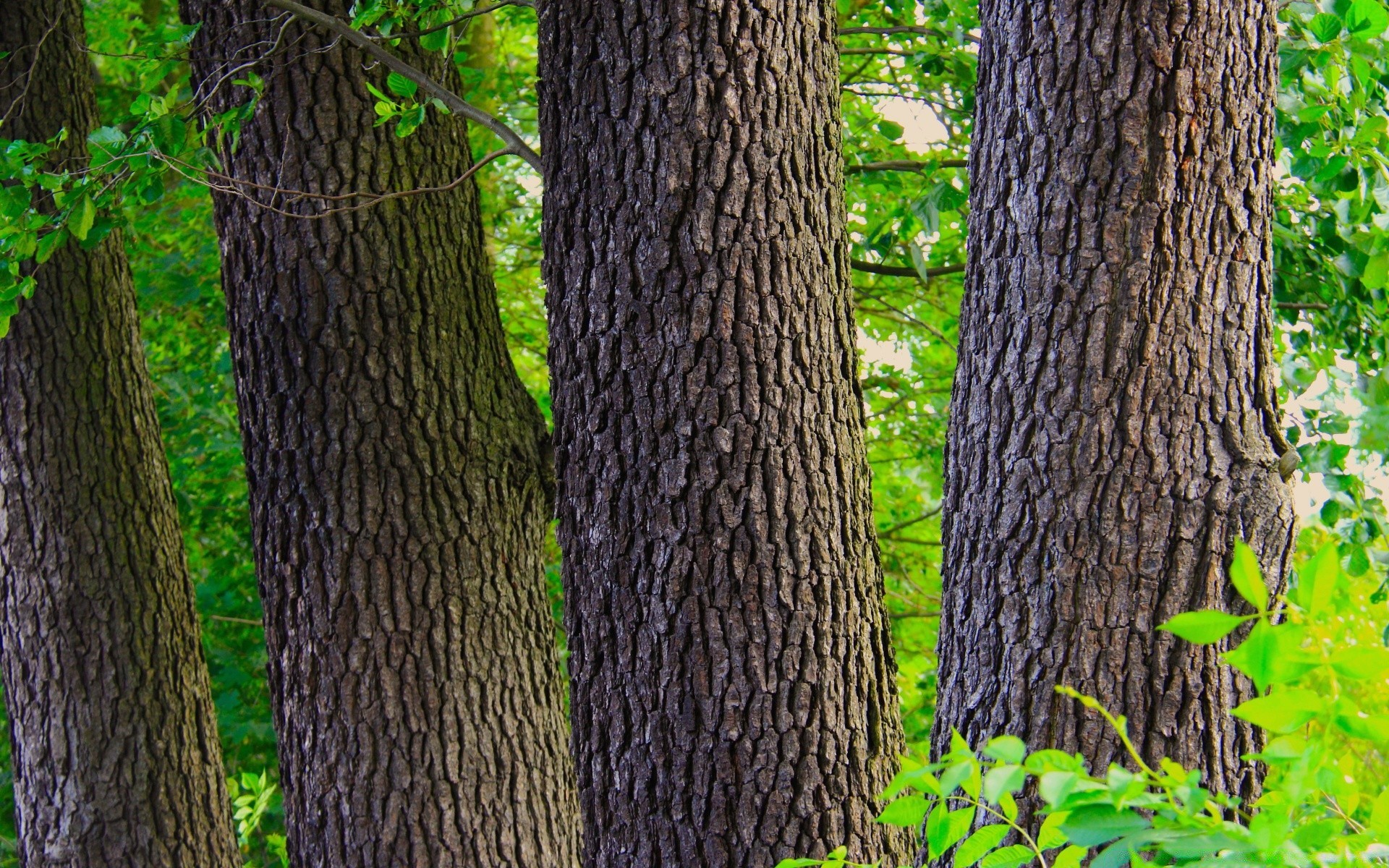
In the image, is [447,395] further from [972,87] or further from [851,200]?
A: [851,200]

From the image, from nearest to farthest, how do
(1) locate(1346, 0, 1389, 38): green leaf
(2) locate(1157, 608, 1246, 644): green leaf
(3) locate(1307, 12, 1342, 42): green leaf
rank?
(2) locate(1157, 608, 1246, 644): green leaf
(1) locate(1346, 0, 1389, 38): green leaf
(3) locate(1307, 12, 1342, 42): green leaf

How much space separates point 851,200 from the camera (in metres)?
5.19

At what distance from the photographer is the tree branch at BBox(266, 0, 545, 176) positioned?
3.03 m

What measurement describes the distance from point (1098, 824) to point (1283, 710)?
178 millimetres

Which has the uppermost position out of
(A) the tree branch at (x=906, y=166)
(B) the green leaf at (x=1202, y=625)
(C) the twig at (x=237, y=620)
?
(A) the tree branch at (x=906, y=166)

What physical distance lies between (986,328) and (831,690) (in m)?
0.91

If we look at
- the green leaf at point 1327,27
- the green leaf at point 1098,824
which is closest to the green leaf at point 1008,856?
the green leaf at point 1098,824

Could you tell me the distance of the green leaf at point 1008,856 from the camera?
1.12 meters

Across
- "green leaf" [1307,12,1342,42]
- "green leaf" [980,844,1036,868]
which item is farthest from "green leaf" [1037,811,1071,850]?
"green leaf" [1307,12,1342,42]

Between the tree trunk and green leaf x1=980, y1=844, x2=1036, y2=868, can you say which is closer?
green leaf x1=980, y1=844, x2=1036, y2=868

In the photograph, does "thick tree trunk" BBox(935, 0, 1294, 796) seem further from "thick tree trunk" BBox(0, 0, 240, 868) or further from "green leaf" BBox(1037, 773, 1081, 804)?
"thick tree trunk" BBox(0, 0, 240, 868)

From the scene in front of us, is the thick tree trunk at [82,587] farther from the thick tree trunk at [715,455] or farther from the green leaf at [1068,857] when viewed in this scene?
the green leaf at [1068,857]

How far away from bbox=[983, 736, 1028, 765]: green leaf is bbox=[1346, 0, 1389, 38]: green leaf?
5.52 ft

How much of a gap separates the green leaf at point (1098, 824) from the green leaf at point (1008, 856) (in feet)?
0.52
